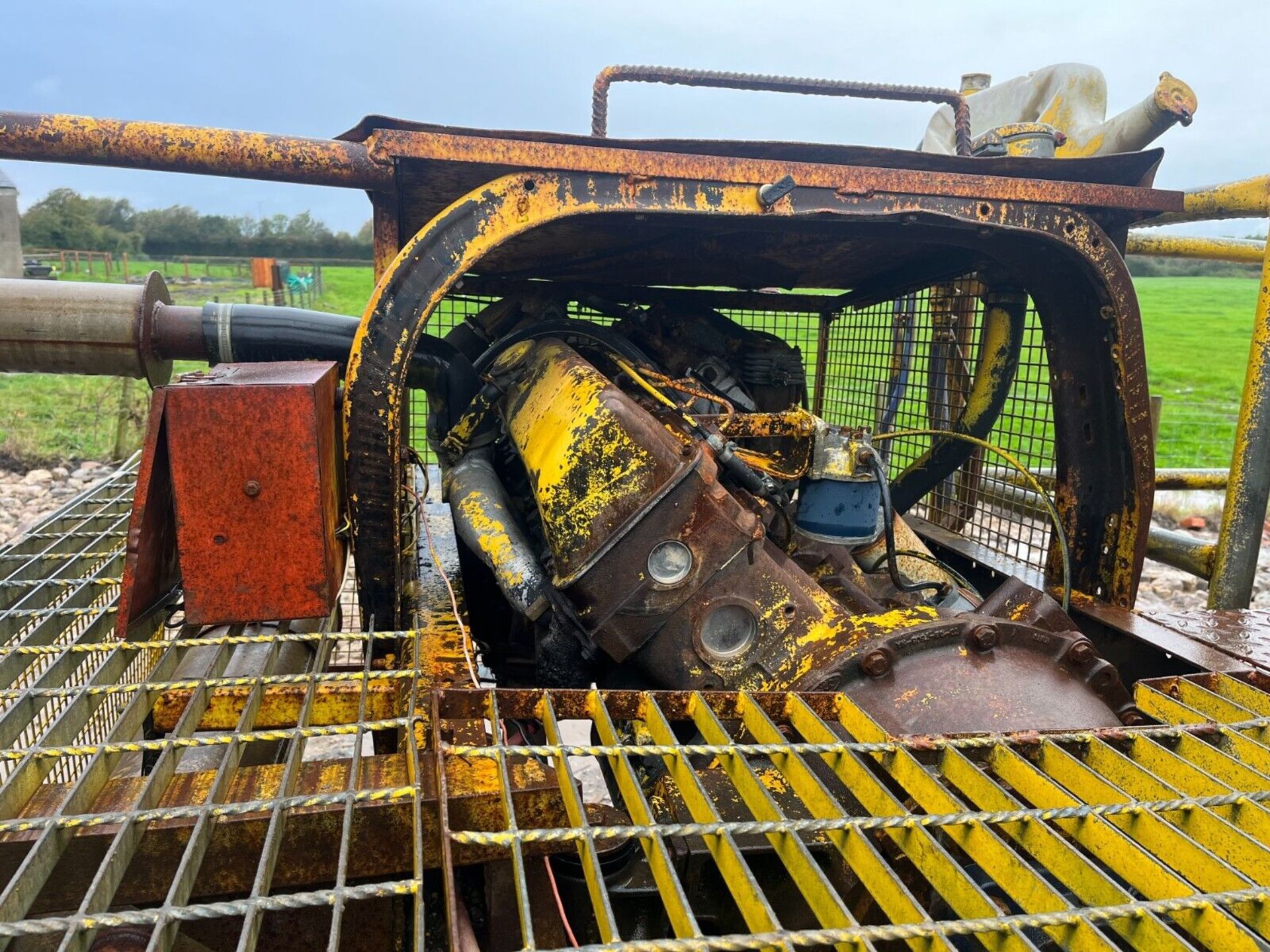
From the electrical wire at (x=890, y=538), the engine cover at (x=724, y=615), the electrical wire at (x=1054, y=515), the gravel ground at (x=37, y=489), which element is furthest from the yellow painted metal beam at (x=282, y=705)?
the gravel ground at (x=37, y=489)

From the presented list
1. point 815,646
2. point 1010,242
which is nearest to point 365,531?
point 815,646

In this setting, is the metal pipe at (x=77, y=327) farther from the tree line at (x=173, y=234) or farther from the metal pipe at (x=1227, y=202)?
the tree line at (x=173, y=234)

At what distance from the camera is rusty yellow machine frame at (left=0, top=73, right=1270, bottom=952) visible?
1.02 metres

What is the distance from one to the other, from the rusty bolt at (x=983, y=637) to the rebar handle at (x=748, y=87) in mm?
1415

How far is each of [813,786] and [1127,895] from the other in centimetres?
39

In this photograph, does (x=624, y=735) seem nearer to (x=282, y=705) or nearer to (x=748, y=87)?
(x=282, y=705)

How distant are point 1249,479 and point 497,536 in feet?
7.16

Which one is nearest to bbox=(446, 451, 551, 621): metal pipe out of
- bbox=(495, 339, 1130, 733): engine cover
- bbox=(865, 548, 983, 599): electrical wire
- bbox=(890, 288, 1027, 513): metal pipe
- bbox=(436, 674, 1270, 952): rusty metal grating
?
bbox=(495, 339, 1130, 733): engine cover

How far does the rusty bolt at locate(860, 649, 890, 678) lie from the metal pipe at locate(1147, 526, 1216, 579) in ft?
5.33

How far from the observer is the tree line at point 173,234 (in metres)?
22.2

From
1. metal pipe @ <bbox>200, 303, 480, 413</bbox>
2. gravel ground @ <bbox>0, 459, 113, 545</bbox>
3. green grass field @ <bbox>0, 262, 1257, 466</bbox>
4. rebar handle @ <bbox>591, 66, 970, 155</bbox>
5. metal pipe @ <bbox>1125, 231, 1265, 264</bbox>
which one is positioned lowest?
gravel ground @ <bbox>0, 459, 113, 545</bbox>

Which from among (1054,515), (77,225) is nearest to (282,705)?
(1054,515)

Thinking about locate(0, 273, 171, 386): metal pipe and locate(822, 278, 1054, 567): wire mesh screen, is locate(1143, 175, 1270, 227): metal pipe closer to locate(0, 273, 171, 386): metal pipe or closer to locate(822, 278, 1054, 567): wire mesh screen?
locate(822, 278, 1054, 567): wire mesh screen

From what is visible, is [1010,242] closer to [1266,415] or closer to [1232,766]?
[1266,415]
